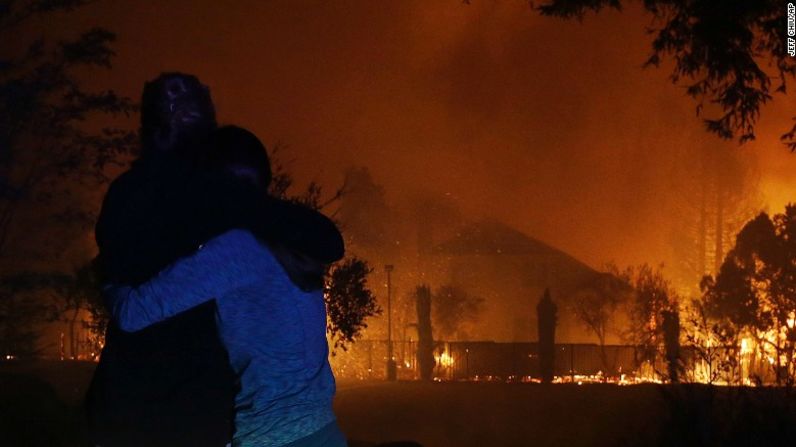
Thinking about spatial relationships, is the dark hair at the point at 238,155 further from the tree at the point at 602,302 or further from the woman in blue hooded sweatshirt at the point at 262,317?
the tree at the point at 602,302

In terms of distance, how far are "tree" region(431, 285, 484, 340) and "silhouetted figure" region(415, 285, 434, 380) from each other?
1477cm

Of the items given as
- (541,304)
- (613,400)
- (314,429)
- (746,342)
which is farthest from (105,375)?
(746,342)

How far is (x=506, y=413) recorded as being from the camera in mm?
15922

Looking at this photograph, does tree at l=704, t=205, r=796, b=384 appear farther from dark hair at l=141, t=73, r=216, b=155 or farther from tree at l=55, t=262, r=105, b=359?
dark hair at l=141, t=73, r=216, b=155

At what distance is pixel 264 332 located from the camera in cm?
219

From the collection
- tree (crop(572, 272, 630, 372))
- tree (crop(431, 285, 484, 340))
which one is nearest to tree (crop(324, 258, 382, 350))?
tree (crop(572, 272, 630, 372))

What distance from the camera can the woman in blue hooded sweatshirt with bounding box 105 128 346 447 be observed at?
2.03 metres

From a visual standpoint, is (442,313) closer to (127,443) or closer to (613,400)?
→ (613,400)

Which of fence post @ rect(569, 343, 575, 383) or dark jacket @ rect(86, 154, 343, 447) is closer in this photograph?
dark jacket @ rect(86, 154, 343, 447)

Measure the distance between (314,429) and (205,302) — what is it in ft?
1.57

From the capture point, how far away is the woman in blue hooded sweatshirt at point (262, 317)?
2025 millimetres

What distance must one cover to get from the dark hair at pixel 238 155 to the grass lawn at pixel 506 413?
636cm

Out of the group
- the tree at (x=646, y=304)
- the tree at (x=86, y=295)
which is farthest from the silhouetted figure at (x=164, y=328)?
the tree at (x=646, y=304)

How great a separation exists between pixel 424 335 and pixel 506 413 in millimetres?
14669
